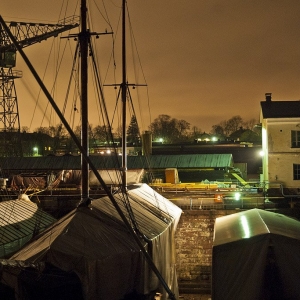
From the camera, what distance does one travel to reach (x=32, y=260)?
10.4 m

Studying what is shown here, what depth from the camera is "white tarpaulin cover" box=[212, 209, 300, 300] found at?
11.4m

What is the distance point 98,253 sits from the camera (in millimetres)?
10938

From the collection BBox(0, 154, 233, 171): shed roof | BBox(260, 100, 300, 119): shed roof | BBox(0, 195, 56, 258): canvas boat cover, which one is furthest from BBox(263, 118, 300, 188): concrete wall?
BBox(0, 195, 56, 258): canvas boat cover

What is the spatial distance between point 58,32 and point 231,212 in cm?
2280

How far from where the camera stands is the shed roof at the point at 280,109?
29.0 meters

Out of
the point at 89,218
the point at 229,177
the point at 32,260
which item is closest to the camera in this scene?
the point at 32,260

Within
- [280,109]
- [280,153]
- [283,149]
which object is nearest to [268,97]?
[280,109]

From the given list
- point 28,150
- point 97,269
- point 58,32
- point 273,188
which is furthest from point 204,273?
point 28,150

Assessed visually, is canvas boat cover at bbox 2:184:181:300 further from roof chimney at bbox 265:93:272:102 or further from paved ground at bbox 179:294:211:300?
roof chimney at bbox 265:93:272:102

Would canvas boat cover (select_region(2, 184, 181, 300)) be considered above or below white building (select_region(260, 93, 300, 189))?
below

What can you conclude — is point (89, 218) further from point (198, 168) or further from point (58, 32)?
point (58, 32)

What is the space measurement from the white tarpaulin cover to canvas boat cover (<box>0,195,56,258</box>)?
603 cm

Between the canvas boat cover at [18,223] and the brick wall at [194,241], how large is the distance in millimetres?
5921

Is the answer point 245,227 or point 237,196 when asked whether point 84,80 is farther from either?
point 237,196
